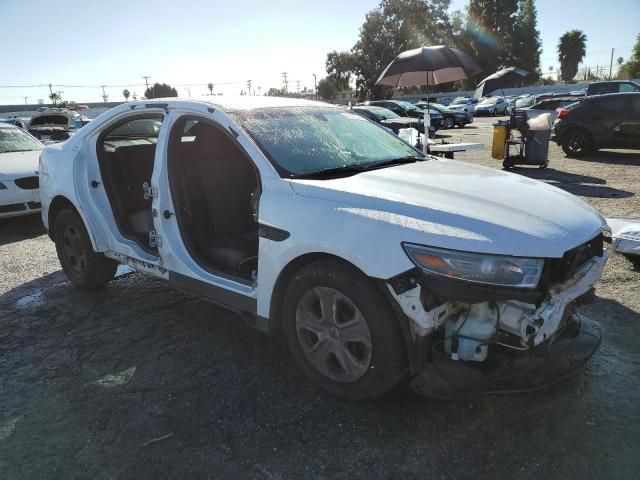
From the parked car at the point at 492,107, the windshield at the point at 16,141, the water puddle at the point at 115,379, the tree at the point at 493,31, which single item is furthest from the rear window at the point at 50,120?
the tree at the point at 493,31

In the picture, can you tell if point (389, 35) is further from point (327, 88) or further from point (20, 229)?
point (20, 229)

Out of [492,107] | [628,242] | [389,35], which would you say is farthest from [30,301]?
[389,35]

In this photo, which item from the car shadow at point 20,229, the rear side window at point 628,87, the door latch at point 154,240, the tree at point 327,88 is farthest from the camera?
the tree at point 327,88

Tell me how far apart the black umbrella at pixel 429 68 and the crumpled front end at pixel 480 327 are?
7.22 meters

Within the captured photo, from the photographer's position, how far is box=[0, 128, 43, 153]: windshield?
830 cm

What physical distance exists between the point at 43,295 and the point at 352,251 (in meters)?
3.52

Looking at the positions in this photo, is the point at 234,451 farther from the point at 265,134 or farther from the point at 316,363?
the point at 265,134

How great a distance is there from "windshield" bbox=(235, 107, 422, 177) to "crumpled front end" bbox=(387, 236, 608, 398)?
1.12 m

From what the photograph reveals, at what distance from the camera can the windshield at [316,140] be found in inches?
119

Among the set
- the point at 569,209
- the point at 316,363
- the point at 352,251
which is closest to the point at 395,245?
the point at 352,251

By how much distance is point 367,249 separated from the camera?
236 centimetres

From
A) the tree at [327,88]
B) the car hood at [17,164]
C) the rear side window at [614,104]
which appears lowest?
the car hood at [17,164]

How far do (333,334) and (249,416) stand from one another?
63cm

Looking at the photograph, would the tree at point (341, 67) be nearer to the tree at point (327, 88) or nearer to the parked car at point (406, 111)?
the tree at point (327, 88)
